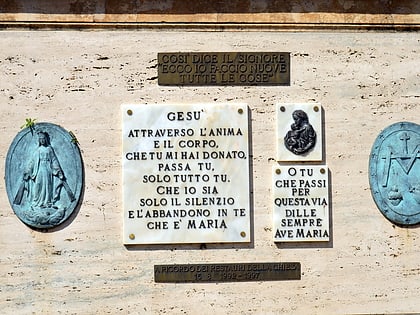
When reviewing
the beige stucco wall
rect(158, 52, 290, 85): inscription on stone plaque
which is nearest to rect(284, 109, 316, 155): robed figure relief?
the beige stucco wall

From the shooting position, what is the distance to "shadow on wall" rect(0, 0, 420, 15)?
26.9 ft

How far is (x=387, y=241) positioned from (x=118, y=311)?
2126 mm

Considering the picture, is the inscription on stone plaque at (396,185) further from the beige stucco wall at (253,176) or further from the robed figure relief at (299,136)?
the robed figure relief at (299,136)

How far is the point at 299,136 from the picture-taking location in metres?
8.20

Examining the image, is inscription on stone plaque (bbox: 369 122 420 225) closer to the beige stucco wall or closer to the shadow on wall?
the beige stucco wall

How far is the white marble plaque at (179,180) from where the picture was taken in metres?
8.09

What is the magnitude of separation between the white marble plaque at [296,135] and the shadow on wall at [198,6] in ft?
2.56

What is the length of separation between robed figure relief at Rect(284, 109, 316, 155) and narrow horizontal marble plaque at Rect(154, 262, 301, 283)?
2.88 ft

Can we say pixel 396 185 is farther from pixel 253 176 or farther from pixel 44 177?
pixel 44 177

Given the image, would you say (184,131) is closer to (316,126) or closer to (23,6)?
(316,126)

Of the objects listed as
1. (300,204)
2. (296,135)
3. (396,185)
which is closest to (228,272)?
(300,204)

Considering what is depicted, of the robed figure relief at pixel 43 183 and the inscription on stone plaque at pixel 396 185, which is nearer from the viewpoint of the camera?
the robed figure relief at pixel 43 183

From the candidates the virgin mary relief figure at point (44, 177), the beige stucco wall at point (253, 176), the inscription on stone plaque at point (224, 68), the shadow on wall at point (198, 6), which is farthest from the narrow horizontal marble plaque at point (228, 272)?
the shadow on wall at point (198, 6)

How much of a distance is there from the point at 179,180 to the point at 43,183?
102 cm
